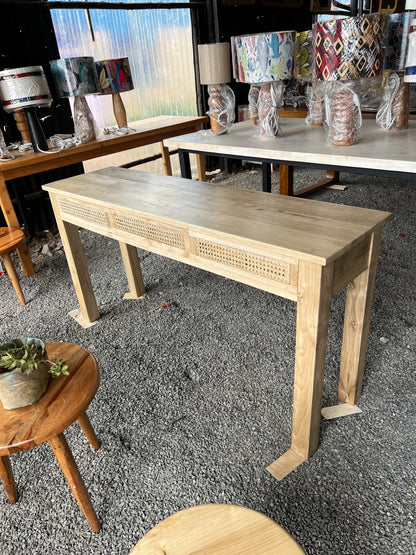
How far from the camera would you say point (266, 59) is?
76.7 inches

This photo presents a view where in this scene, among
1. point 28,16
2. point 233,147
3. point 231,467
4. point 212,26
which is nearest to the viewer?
point 231,467

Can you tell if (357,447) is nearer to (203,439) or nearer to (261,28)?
(203,439)

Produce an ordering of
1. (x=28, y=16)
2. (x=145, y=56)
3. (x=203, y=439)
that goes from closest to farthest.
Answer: (x=203, y=439) → (x=28, y=16) → (x=145, y=56)

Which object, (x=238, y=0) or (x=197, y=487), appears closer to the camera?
(x=197, y=487)

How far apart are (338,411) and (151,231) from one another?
965mm

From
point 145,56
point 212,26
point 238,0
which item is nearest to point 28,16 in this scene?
point 145,56

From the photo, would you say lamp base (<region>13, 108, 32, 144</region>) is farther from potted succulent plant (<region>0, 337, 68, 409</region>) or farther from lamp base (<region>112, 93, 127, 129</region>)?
potted succulent plant (<region>0, 337, 68, 409</region>)

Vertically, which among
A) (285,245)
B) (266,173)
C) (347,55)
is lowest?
(266,173)

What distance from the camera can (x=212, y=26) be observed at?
4281 millimetres

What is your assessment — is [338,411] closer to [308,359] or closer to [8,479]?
[308,359]

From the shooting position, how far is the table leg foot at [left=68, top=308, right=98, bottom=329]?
7.30ft

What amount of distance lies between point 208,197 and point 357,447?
41.3 inches

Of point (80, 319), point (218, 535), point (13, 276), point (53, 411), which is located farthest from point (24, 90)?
point (218, 535)

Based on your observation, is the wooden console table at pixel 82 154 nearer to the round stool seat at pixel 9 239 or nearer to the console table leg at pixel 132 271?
the round stool seat at pixel 9 239
